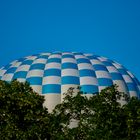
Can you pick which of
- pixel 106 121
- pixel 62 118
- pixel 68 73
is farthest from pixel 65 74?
pixel 106 121

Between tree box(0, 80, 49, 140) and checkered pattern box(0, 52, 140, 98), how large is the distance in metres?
8.69

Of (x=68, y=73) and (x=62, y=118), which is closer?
(x=62, y=118)

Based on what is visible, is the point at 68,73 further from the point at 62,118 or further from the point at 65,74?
the point at 62,118

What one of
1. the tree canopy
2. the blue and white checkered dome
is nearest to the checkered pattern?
the blue and white checkered dome

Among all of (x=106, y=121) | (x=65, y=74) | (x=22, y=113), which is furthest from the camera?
(x=65, y=74)

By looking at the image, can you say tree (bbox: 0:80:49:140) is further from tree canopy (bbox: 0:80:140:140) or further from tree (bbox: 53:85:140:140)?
tree (bbox: 53:85:140:140)

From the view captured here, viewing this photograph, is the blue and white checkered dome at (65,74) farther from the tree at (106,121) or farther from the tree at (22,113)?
the tree at (106,121)

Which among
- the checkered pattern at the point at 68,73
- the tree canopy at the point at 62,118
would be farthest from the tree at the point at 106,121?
the checkered pattern at the point at 68,73

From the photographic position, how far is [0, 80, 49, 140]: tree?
647 inches

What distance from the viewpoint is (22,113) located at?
1714 cm

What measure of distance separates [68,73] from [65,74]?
19cm

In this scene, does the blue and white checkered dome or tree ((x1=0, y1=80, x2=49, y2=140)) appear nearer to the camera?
tree ((x1=0, y1=80, x2=49, y2=140))

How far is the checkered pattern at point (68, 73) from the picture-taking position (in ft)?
86.7

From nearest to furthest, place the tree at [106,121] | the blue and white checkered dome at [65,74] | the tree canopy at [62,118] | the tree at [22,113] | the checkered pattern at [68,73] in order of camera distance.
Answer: the tree at [106,121], the tree canopy at [62,118], the tree at [22,113], the blue and white checkered dome at [65,74], the checkered pattern at [68,73]
